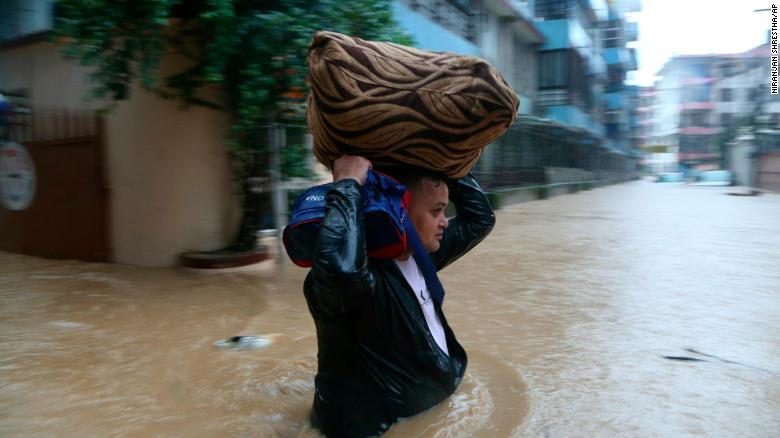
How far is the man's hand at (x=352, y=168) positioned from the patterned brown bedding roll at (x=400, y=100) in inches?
1.4

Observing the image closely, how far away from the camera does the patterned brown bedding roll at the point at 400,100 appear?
5.67 feet

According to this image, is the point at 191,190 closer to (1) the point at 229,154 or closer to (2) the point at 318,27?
(1) the point at 229,154

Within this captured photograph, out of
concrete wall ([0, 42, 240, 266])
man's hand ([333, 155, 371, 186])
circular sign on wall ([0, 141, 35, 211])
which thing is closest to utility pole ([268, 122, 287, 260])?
concrete wall ([0, 42, 240, 266])

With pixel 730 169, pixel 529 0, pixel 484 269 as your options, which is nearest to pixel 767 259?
pixel 484 269

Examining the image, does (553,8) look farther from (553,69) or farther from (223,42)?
(223,42)

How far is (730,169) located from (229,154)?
35951 millimetres

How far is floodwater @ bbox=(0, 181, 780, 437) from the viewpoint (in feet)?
8.02

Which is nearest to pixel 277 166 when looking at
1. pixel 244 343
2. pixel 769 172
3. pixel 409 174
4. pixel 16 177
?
pixel 244 343

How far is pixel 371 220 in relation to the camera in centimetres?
177

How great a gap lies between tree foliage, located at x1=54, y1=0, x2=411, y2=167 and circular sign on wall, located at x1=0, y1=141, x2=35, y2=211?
6.41ft

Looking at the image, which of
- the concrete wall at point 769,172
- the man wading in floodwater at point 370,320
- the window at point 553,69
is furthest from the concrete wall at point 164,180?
the concrete wall at point 769,172

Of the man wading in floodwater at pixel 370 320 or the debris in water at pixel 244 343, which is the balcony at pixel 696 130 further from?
the man wading in floodwater at pixel 370 320

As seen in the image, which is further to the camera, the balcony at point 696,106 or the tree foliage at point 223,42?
the balcony at point 696,106

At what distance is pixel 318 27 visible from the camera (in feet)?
15.4
